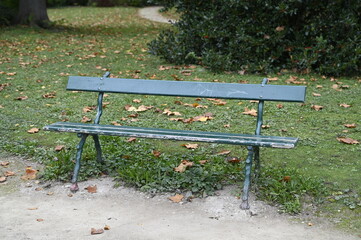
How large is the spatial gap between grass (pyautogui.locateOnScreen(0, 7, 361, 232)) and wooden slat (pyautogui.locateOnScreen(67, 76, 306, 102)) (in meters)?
0.67

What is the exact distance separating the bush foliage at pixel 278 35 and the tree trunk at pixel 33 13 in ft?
26.2

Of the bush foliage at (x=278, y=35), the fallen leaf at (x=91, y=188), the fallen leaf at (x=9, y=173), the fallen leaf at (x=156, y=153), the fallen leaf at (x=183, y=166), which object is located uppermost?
the bush foliage at (x=278, y=35)

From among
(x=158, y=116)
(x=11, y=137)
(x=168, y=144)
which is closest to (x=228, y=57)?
(x=158, y=116)

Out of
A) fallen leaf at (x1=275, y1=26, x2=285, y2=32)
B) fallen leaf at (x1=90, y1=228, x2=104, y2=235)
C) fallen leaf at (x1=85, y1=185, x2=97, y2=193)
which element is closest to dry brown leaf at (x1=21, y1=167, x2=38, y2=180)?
fallen leaf at (x1=85, y1=185, x2=97, y2=193)

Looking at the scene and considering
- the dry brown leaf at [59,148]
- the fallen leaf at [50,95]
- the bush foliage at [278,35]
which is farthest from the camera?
the bush foliage at [278,35]

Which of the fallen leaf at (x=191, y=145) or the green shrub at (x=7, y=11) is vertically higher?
the fallen leaf at (x=191, y=145)

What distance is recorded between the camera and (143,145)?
546cm

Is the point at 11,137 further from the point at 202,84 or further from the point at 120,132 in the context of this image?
the point at 202,84

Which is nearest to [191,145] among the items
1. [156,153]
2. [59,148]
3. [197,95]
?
[156,153]

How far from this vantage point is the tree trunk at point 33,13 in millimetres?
16234

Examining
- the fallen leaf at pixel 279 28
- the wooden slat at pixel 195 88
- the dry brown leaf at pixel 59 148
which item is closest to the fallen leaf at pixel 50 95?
the dry brown leaf at pixel 59 148

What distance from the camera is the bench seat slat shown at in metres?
3.98

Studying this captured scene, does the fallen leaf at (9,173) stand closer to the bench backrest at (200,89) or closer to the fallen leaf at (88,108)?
the bench backrest at (200,89)

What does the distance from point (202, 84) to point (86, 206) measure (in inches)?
58.2
